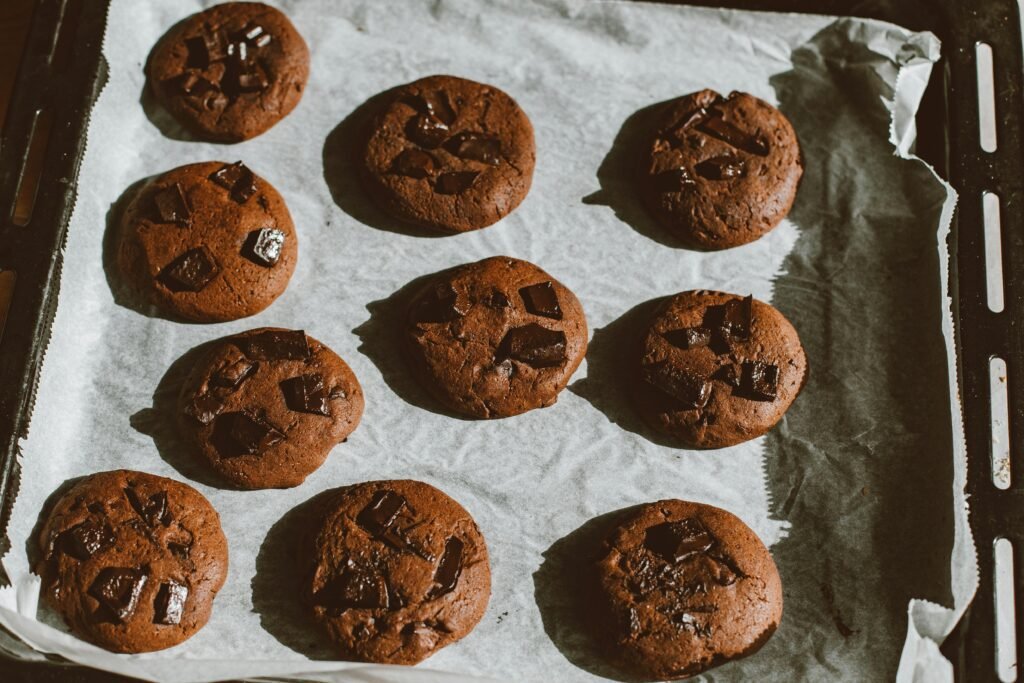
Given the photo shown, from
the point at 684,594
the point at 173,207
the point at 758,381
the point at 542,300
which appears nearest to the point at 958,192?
the point at 758,381

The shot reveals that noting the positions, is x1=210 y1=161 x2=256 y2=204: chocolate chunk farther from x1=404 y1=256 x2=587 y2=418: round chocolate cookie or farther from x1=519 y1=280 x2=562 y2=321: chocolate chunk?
x1=519 y1=280 x2=562 y2=321: chocolate chunk

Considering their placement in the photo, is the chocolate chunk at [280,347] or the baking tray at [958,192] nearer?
the baking tray at [958,192]

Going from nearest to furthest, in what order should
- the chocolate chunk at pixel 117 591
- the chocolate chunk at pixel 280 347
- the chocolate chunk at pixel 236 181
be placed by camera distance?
the chocolate chunk at pixel 117 591 < the chocolate chunk at pixel 280 347 < the chocolate chunk at pixel 236 181

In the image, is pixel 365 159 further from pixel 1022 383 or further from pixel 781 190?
pixel 1022 383

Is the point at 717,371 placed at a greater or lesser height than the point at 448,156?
lesser

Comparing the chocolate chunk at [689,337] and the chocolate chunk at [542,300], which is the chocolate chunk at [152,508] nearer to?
the chocolate chunk at [542,300]

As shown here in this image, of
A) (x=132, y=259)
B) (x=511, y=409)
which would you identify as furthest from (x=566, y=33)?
(x=132, y=259)

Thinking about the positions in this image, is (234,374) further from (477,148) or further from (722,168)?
(722,168)

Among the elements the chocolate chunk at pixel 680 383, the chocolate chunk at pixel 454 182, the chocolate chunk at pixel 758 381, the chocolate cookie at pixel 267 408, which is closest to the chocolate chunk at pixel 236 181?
the chocolate cookie at pixel 267 408
